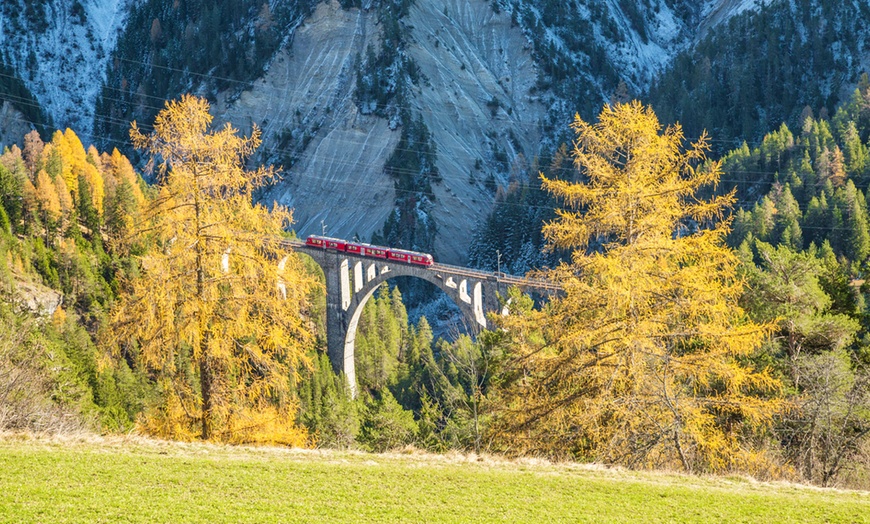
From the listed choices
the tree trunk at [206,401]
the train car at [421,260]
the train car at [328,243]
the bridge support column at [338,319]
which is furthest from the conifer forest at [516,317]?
the train car at [421,260]

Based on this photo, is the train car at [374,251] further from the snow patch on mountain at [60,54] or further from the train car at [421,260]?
the snow patch on mountain at [60,54]

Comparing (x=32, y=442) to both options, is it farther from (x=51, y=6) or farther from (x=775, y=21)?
(x=51, y=6)

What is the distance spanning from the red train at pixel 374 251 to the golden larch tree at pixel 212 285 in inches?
2150

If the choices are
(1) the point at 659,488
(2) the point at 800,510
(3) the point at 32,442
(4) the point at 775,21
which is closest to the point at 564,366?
(1) the point at 659,488

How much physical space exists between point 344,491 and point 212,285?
648 centimetres

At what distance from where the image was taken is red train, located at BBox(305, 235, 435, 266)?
7406cm

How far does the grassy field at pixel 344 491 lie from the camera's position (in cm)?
1237

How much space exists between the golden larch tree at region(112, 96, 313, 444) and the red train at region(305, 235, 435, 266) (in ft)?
179

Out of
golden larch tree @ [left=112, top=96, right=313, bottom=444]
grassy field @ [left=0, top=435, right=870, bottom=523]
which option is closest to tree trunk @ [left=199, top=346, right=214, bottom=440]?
golden larch tree @ [left=112, top=96, right=313, bottom=444]

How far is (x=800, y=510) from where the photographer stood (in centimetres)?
1373

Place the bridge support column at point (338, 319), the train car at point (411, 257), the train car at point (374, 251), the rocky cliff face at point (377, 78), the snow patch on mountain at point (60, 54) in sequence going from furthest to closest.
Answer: the snow patch on mountain at point (60, 54)
the rocky cliff face at point (377, 78)
the bridge support column at point (338, 319)
the train car at point (374, 251)
the train car at point (411, 257)

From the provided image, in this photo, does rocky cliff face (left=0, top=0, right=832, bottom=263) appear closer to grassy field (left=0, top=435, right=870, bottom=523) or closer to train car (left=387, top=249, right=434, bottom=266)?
train car (left=387, top=249, right=434, bottom=266)

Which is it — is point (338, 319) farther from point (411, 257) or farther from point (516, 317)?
point (516, 317)

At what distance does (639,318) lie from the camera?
17.5 meters
